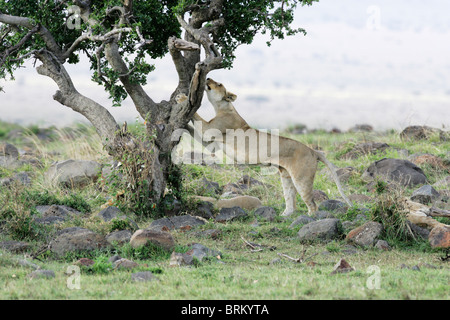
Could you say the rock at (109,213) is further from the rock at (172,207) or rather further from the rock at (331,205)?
the rock at (331,205)

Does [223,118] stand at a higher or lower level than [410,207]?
higher

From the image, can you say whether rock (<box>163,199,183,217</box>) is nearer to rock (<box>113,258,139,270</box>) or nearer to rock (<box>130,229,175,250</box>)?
rock (<box>130,229,175,250</box>)

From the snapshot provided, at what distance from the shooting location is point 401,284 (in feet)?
22.5

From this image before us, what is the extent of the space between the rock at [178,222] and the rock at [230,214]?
0.52 metres

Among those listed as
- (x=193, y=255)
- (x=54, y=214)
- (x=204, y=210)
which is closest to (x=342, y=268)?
(x=193, y=255)

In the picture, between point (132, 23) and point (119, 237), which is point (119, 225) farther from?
point (132, 23)

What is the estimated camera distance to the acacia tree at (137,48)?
35.6 ft

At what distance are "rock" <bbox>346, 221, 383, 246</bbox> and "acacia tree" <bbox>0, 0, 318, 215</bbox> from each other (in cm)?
365

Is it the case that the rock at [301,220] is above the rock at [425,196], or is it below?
below

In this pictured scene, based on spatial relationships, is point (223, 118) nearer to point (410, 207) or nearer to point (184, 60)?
point (184, 60)

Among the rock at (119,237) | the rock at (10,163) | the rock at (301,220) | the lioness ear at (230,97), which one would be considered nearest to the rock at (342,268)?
the rock at (301,220)
